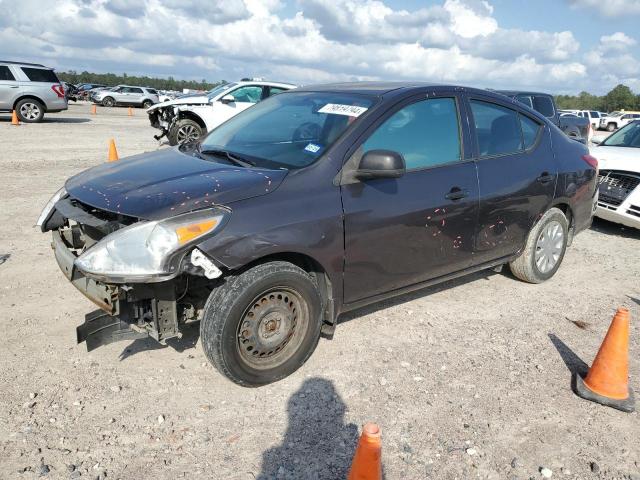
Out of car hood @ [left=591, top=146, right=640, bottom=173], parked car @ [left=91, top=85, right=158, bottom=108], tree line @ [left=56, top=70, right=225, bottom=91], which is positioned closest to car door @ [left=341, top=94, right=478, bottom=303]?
car hood @ [left=591, top=146, right=640, bottom=173]

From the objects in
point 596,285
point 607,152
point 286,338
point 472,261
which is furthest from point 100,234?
point 607,152

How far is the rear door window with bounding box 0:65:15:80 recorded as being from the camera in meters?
17.1

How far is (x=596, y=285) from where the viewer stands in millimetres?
5375

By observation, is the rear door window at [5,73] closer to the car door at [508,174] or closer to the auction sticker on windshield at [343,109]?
the auction sticker on windshield at [343,109]

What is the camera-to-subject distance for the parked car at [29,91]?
17219 mm

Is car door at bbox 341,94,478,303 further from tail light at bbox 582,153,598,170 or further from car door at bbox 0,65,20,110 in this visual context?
car door at bbox 0,65,20,110

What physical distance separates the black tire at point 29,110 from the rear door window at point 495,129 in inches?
697

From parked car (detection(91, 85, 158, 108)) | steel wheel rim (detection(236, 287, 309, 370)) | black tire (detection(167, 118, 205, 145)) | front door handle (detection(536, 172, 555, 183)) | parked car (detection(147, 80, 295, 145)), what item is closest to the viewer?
steel wheel rim (detection(236, 287, 309, 370))

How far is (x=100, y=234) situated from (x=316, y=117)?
1.68 m

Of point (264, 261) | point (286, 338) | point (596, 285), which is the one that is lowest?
point (596, 285)

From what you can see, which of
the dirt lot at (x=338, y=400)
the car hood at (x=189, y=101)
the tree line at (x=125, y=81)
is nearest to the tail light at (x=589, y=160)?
the dirt lot at (x=338, y=400)

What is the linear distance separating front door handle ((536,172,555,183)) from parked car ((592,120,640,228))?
8.79 feet

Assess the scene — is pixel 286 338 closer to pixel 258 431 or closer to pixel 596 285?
pixel 258 431

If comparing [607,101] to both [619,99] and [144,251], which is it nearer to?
[619,99]
